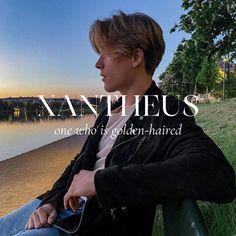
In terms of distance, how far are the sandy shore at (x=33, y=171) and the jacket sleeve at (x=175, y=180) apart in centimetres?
322

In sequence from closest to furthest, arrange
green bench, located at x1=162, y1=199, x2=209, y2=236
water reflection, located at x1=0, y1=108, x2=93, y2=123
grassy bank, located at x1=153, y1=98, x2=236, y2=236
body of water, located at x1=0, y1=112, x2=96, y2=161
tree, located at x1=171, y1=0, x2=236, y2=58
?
green bench, located at x1=162, y1=199, x2=209, y2=236 < grassy bank, located at x1=153, y1=98, x2=236, y2=236 < water reflection, located at x1=0, y1=108, x2=93, y2=123 < tree, located at x1=171, y1=0, x2=236, y2=58 < body of water, located at x1=0, y1=112, x2=96, y2=161

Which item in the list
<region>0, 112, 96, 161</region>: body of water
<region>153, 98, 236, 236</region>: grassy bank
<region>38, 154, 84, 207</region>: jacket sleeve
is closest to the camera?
<region>38, 154, 84, 207</region>: jacket sleeve

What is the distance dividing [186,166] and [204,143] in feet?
0.25

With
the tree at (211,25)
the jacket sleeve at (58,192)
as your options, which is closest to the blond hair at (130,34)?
the jacket sleeve at (58,192)

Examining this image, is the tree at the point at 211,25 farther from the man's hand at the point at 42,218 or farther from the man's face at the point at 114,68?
the man's hand at the point at 42,218

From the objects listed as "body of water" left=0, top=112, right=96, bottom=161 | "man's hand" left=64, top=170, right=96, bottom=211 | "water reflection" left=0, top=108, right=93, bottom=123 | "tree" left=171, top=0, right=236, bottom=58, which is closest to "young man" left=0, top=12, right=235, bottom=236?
"man's hand" left=64, top=170, right=96, bottom=211

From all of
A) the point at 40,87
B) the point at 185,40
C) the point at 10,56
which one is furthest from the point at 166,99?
the point at 10,56

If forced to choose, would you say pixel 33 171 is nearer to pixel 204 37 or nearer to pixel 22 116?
pixel 22 116

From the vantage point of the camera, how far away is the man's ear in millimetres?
944

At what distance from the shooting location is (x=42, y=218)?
3.07 feet

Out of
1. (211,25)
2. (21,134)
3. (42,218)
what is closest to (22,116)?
(21,134)

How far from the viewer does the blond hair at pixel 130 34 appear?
3.03 feet

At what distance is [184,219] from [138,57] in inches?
17.5

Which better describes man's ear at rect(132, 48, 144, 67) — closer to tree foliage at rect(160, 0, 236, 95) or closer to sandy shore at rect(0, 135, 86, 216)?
sandy shore at rect(0, 135, 86, 216)
